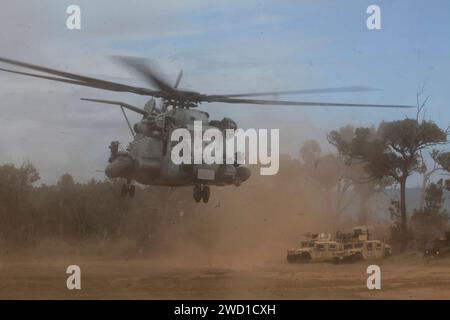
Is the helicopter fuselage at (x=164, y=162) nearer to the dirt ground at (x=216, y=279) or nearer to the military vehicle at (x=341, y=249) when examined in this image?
the dirt ground at (x=216, y=279)

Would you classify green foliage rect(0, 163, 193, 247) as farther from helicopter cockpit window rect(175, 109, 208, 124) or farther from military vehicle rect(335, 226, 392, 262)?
helicopter cockpit window rect(175, 109, 208, 124)

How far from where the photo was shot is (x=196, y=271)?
3244 cm

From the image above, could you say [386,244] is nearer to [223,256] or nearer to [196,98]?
[223,256]

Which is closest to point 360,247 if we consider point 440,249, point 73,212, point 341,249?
point 341,249

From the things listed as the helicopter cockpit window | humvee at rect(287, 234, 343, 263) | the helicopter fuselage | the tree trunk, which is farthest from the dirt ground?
the helicopter cockpit window

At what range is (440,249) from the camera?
109 feet

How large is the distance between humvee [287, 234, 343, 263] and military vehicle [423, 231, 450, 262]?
3.85 metres

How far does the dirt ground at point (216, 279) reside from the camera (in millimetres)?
26797

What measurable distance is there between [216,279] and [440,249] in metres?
10.3

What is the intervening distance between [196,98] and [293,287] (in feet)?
27.1

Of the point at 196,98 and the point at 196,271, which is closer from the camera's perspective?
the point at 196,98

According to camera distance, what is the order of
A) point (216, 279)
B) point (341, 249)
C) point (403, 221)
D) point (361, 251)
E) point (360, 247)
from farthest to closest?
point (403, 221)
point (341, 249)
point (360, 247)
point (361, 251)
point (216, 279)

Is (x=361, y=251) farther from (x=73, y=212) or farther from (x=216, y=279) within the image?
(x=73, y=212)
